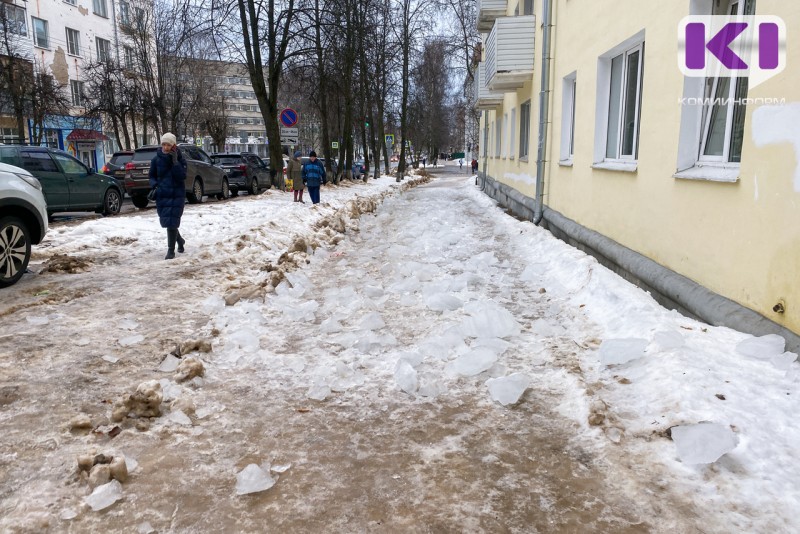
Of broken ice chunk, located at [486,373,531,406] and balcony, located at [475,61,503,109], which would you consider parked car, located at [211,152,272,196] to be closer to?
balcony, located at [475,61,503,109]

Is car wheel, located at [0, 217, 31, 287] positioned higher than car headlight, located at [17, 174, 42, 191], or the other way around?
car headlight, located at [17, 174, 42, 191]

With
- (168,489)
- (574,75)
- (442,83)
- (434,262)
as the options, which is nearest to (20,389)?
(168,489)

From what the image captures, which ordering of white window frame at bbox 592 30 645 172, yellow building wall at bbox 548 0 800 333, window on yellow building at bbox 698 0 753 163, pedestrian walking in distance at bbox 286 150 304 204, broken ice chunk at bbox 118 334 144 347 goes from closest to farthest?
yellow building wall at bbox 548 0 800 333, broken ice chunk at bbox 118 334 144 347, window on yellow building at bbox 698 0 753 163, white window frame at bbox 592 30 645 172, pedestrian walking in distance at bbox 286 150 304 204

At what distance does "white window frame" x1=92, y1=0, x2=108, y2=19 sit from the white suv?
39769 mm

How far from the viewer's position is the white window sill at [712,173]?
4.27m

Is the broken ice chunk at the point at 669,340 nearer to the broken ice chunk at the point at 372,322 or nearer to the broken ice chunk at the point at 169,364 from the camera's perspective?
the broken ice chunk at the point at 372,322

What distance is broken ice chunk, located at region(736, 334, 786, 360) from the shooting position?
3453 millimetres

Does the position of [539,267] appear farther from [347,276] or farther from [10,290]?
[10,290]

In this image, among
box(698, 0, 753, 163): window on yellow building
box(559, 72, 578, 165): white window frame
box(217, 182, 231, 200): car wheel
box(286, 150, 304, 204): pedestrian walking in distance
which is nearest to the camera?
box(698, 0, 753, 163): window on yellow building

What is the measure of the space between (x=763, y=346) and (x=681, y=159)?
89.3 inches

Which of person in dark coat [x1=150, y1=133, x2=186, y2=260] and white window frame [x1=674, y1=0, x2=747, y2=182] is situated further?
person in dark coat [x1=150, y1=133, x2=186, y2=260]

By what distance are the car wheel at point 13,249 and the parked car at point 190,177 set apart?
7.97 meters

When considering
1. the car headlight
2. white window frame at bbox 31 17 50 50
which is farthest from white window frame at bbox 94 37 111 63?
the car headlight
